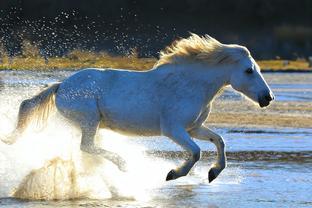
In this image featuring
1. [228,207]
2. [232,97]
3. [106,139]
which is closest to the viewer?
[228,207]

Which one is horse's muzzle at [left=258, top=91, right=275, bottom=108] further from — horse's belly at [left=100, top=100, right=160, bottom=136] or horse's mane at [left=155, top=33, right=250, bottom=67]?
horse's belly at [left=100, top=100, right=160, bottom=136]

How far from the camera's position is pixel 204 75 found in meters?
10.4

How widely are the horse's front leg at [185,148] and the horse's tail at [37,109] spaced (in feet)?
4.43

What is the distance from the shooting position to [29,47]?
79.4 ft

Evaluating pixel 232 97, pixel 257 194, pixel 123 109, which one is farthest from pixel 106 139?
pixel 232 97

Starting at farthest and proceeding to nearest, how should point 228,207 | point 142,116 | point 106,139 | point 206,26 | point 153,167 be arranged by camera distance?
point 206,26 → point 153,167 → point 106,139 → point 142,116 → point 228,207

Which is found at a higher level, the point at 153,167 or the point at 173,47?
the point at 173,47

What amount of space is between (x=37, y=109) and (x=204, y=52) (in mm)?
1817

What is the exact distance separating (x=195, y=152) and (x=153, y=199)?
24.5 inches

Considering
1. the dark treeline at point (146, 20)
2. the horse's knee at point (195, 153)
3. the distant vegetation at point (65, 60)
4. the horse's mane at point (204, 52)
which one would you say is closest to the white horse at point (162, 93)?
the horse's mane at point (204, 52)

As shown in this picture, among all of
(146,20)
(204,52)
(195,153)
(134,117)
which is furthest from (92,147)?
(146,20)

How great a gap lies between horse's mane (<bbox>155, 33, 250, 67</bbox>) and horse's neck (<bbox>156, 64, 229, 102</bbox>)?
7 cm

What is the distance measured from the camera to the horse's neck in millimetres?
10359

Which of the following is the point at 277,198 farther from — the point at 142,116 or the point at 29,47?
the point at 29,47
